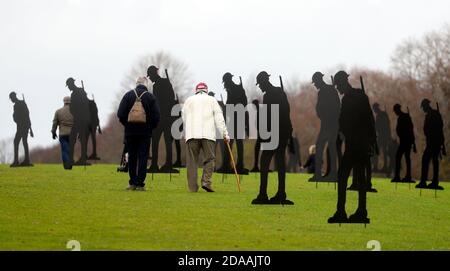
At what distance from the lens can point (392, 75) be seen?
122 meters

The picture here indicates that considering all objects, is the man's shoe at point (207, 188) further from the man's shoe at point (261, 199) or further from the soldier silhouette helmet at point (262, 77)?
the soldier silhouette helmet at point (262, 77)

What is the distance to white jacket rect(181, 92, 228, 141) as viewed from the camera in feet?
103

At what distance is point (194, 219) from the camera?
25.0m

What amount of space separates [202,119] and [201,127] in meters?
0.18

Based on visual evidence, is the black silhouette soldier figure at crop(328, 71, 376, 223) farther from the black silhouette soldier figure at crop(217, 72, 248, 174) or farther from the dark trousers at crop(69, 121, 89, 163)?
the dark trousers at crop(69, 121, 89, 163)

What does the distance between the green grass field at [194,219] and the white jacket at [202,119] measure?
4.61 feet

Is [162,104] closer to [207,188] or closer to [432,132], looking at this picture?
[207,188]

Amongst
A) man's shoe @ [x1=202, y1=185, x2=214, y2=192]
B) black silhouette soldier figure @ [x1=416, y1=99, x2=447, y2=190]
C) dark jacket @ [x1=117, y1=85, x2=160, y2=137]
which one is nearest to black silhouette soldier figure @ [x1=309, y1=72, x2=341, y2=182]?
black silhouette soldier figure @ [x1=416, y1=99, x2=447, y2=190]

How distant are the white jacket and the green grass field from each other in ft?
4.61

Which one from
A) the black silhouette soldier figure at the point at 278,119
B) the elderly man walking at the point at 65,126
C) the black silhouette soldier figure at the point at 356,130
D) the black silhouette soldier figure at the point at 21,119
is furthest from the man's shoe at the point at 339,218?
the black silhouette soldier figure at the point at 21,119

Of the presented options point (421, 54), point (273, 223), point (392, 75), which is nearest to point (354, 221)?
point (273, 223)
